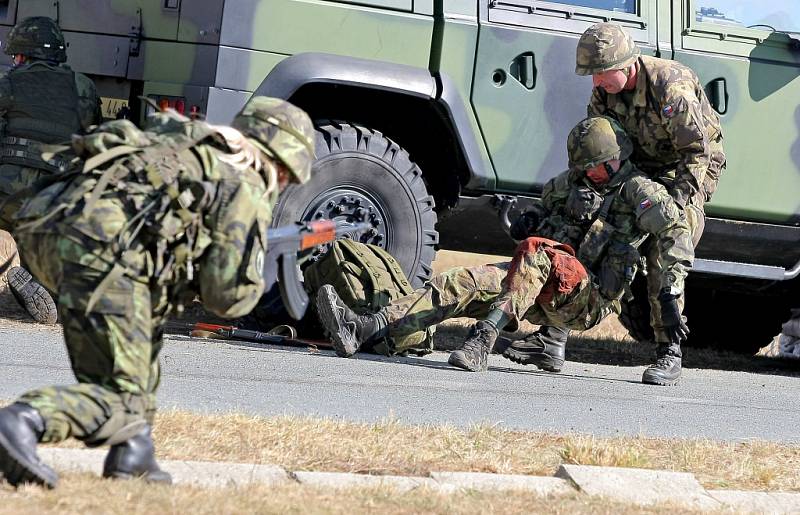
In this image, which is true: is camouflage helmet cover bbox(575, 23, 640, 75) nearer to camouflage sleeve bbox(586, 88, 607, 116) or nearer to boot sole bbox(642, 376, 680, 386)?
camouflage sleeve bbox(586, 88, 607, 116)

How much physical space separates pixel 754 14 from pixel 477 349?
9.08 ft

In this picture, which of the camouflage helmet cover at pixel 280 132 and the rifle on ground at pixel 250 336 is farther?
the rifle on ground at pixel 250 336

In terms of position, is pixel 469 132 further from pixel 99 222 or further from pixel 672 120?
pixel 99 222

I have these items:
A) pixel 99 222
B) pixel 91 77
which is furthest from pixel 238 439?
pixel 91 77

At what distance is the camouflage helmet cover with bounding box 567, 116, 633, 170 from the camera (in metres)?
6.85

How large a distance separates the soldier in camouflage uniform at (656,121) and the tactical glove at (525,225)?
51 cm

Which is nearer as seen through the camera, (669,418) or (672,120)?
(669,418)

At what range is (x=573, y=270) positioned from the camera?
22.2 feet

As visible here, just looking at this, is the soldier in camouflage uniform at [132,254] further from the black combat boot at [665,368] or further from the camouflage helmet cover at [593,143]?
the black combat boot at [665,368]

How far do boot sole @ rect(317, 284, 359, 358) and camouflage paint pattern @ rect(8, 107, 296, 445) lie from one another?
9.74 ft

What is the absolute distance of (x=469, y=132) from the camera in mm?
7207

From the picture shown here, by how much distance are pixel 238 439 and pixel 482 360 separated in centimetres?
253

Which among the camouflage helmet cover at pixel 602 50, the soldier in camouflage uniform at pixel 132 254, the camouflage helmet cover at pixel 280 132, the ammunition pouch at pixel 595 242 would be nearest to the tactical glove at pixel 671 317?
the ammunition pouch at pixel 595 242

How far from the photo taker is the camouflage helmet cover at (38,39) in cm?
690
